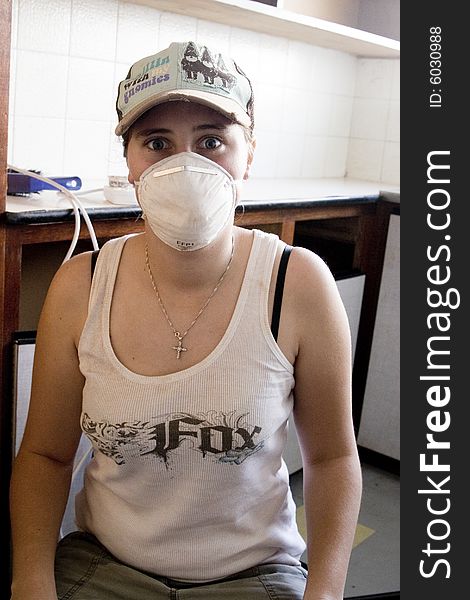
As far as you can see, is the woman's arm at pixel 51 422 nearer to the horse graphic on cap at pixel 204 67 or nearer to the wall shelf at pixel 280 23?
the horse graphic on cap at pixel 204 67

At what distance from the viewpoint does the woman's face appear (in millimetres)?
1052

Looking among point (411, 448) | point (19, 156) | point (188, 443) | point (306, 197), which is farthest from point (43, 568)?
point (306, 197)

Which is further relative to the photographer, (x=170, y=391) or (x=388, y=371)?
(x=388, y=371)

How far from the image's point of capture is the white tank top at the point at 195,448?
1033 millimetres

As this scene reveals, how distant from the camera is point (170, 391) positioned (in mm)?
1033

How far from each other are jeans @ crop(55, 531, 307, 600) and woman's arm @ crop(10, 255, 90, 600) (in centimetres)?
4

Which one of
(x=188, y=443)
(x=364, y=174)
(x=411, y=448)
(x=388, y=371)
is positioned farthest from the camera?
(x=364, y=174)

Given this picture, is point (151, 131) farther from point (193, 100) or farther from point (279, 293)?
point (279, 293)

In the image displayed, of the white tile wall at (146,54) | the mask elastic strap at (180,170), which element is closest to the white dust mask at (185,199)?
the mask elastic strap at (180,170)

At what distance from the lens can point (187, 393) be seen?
1030 mm

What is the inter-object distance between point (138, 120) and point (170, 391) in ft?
1.22

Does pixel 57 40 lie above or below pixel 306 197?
above

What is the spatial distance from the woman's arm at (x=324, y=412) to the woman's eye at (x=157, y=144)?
9.5 inches

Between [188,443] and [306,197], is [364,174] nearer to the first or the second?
[306,197]
